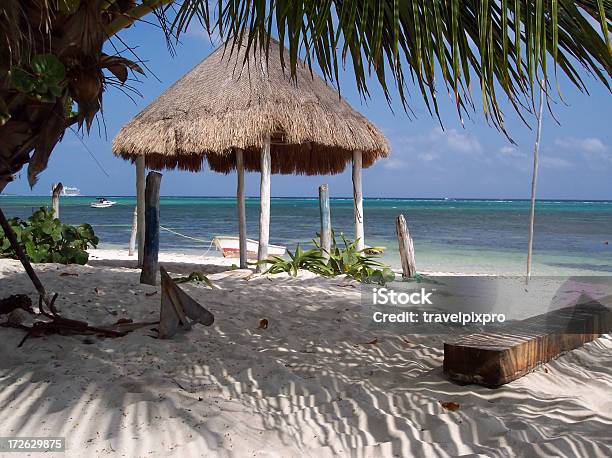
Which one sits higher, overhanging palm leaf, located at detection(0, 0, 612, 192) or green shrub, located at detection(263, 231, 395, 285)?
overhanging palm leaf, located at detection(0, 0, 612, 192)

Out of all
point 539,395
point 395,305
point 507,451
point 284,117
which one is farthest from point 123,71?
point 284,117

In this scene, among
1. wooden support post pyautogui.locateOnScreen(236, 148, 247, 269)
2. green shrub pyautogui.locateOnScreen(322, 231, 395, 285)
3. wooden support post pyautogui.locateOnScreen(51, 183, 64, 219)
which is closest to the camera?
green shrub pyautogui.locateOnScreen(322, 231, 395, 285)

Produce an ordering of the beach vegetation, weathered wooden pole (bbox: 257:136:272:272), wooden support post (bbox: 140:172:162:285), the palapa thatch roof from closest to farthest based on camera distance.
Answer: wooden support post (bbox: 140:172:162:285) → the beach vegetation → the palapa thatch roof → weathered wooden pole (bbox: 257:136:272:272)

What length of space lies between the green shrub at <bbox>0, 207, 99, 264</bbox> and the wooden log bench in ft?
16.7

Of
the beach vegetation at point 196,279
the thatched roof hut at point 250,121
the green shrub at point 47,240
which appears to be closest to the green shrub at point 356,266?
the thatched roof hut at point 250,121

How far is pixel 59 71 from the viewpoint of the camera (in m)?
2.02

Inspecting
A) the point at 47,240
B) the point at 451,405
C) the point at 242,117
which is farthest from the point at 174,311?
the point at 47,240

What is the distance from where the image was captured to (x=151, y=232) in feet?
16.0

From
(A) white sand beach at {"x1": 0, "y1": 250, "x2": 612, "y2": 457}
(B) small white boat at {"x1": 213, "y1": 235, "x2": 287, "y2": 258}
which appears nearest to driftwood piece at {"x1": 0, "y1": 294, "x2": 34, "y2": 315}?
(A) white sand beach at {"x1": 0, "y1": 250, "x2": 612, "y2": 457}

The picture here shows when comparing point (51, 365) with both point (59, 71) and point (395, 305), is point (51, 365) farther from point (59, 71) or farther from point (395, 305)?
point (395, 305)

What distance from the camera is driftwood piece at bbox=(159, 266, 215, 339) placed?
3.04 metres

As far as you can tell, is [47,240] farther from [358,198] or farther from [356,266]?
[358,198]

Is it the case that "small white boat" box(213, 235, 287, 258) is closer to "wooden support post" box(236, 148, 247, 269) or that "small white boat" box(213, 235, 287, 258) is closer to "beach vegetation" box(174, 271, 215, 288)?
"wooden support post" box(236, 148, 247, 269)

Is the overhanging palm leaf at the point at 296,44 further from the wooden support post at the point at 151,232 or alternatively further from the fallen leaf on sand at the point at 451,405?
the wooden support post at the point at 151,232
